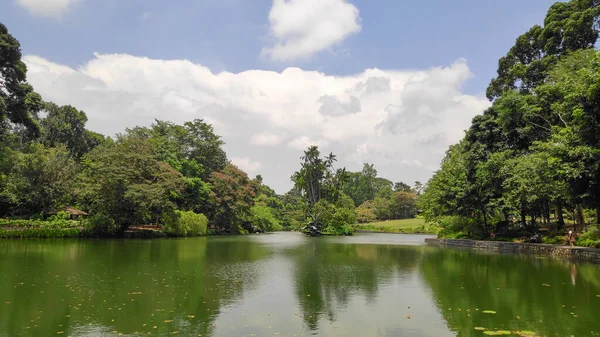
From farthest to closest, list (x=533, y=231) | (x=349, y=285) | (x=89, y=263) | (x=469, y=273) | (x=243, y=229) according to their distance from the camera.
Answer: (x=243, y=229), (x=533, y=231), (x=89, y=263), (x=469, y=273), (x=349, y=285)

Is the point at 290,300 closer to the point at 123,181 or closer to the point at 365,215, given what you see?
the point at 123,181

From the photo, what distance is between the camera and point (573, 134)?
18.2m

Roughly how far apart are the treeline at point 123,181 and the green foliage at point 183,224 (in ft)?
0.36

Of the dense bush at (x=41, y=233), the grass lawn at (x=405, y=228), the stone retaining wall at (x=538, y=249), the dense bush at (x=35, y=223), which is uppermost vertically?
the dense bush at (x=35, y=223)

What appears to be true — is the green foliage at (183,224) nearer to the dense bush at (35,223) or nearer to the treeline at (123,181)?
the treeline at (123,181)

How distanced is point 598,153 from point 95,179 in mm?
38220

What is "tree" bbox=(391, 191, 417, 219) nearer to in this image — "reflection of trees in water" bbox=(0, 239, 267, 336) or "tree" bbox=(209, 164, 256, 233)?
"tree" bbox=(209, 164, 256, 233)

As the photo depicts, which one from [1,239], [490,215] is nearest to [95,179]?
[1,239]

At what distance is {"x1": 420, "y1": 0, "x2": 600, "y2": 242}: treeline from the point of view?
17234 mm

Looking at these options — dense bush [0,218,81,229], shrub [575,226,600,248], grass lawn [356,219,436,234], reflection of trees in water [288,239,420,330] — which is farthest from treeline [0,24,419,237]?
shrub [575,226,600,248]

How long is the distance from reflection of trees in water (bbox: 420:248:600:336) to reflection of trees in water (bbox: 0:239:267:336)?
5.70m

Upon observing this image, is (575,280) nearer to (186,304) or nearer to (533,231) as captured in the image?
(186,304)

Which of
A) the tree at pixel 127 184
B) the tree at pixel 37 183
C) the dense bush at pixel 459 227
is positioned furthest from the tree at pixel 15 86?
the dense bush at pixel 459 227

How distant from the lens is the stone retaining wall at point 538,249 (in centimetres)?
2007
